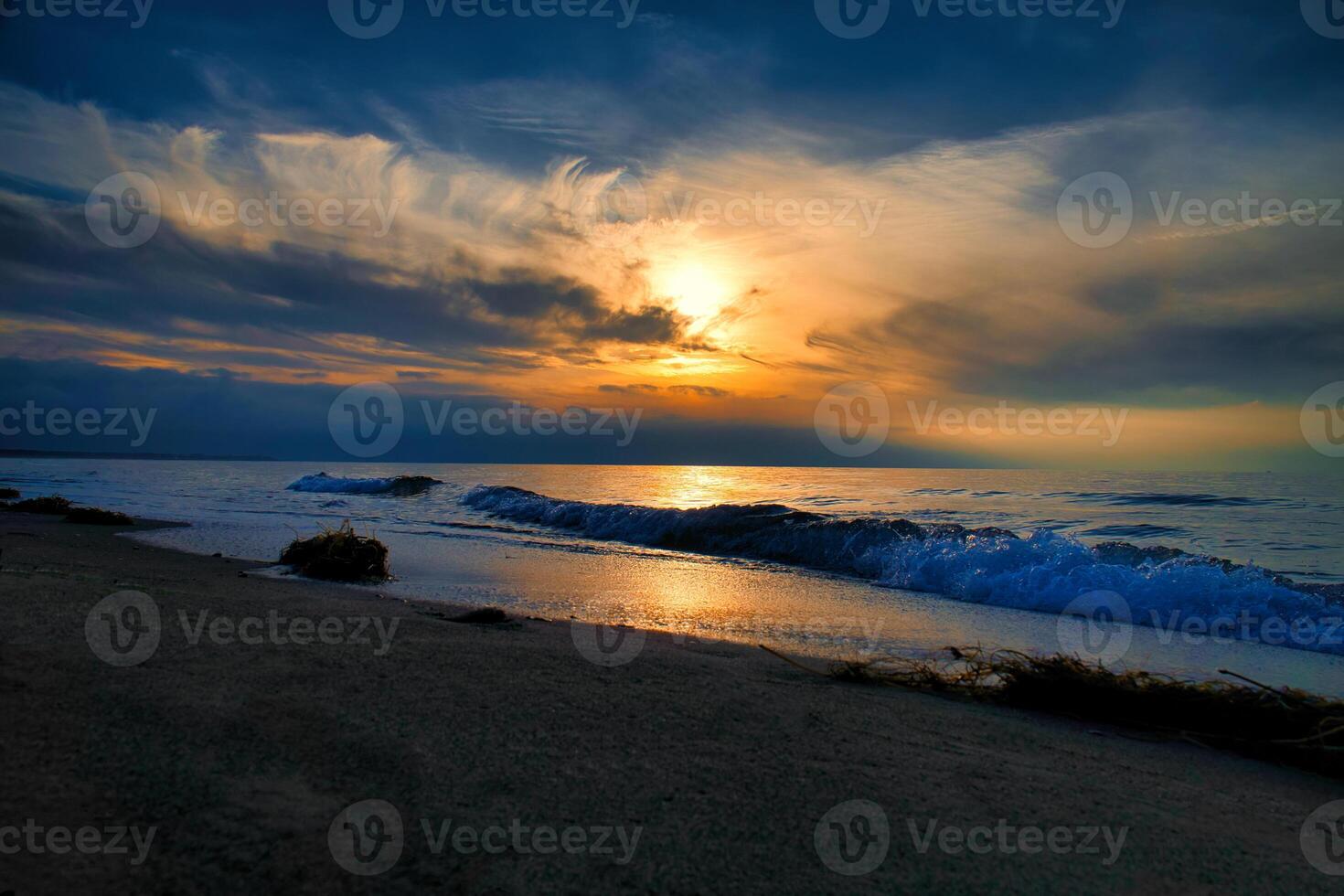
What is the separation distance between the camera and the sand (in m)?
2.14

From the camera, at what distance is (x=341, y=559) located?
30.6 ft

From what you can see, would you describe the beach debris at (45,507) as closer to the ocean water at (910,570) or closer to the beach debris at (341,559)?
the ocean water at (910,570)

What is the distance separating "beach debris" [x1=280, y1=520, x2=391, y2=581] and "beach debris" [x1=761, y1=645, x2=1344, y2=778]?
21.8 ft

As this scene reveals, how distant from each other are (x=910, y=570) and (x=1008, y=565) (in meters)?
1.54

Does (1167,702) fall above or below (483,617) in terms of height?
above

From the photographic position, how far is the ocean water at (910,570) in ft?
23.5

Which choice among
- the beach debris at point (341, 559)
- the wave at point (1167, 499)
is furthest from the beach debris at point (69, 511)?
the wave at point (1167, 499)

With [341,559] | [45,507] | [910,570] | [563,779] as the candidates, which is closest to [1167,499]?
[910,570]

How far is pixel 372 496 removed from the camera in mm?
31812

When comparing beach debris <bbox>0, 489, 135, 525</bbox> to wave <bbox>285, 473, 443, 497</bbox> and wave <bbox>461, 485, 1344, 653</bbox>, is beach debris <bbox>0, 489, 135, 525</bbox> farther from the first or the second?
wave <bbox>285, 473, 443, 497</bbox>

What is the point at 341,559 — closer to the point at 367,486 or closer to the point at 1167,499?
the point at 1167,499

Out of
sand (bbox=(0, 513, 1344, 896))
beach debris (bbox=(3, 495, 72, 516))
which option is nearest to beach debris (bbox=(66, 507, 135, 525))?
beach debris (bbox=(3, 495, 72, 516))

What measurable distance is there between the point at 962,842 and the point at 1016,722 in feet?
6.41

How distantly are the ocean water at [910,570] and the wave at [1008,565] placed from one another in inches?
1.4
